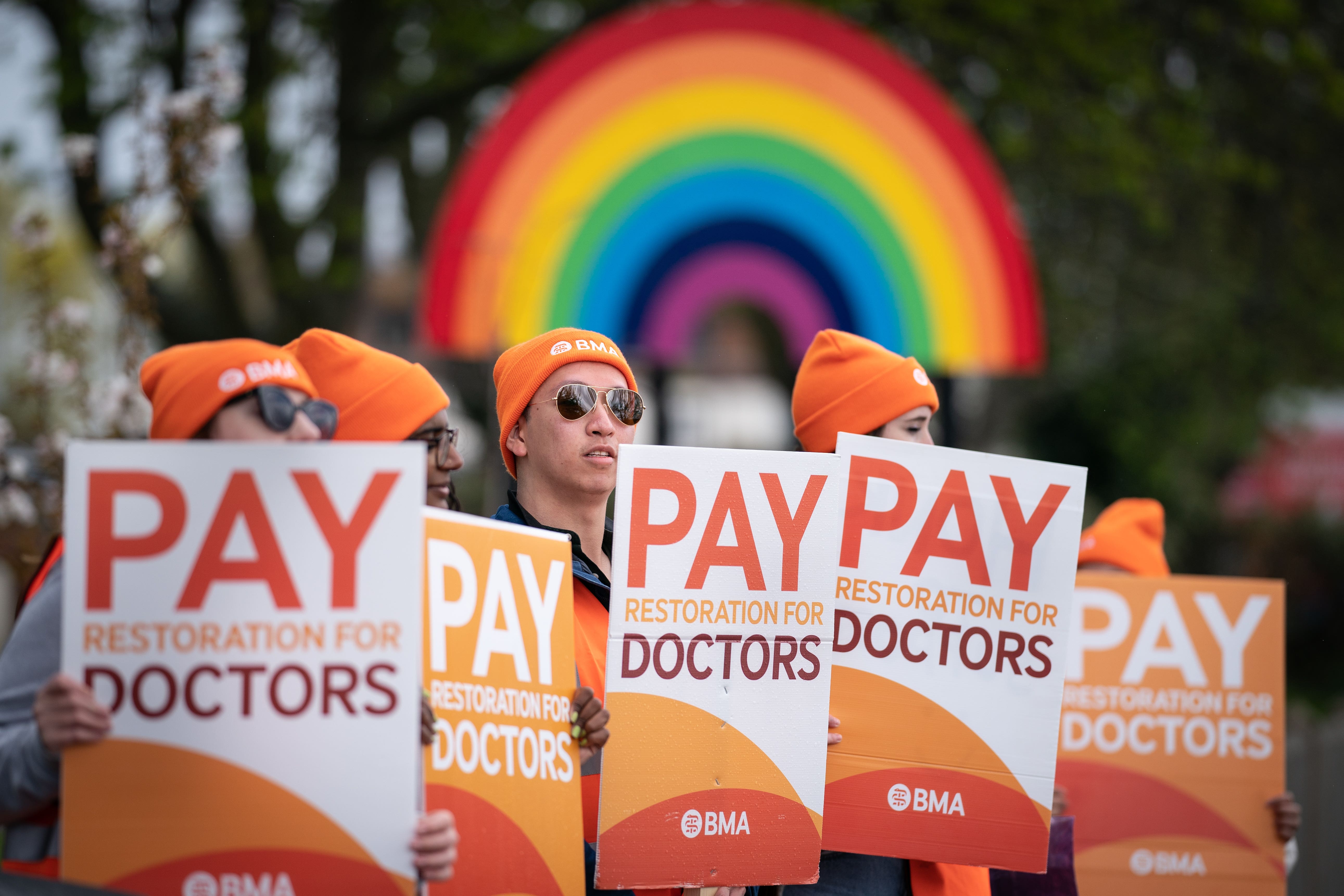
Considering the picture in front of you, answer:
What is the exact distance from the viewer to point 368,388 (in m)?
2.71

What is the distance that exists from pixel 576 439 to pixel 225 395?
38.1 inches

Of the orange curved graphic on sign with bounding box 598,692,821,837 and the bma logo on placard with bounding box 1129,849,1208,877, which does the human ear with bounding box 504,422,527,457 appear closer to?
the orange curved graphic on sign with bounding box 598,692,821,837

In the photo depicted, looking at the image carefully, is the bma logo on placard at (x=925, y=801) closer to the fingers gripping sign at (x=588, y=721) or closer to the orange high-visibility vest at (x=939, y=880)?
the orange high-visibility vest at (x=939, y=880)

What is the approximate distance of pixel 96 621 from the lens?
195 cm

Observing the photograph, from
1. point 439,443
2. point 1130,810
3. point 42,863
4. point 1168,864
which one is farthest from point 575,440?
point 1168,864

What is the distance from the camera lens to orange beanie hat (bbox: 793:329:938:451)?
3209 millimetres

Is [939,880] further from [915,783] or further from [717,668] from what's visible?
[717,668]

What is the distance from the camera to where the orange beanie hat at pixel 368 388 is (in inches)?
106

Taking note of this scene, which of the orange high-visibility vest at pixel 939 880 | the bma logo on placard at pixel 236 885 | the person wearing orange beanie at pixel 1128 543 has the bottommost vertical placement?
the orange high-visibility vest at pixel 939 880

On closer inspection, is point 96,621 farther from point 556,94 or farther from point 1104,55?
point 1104,55

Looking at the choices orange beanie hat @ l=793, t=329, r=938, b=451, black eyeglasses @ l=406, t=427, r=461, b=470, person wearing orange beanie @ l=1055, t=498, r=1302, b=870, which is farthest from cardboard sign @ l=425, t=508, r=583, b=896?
person wearing orange beanie @ l=1055, t=498, r=1302, b=870

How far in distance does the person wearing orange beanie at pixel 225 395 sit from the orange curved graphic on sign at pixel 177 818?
0.52 metres

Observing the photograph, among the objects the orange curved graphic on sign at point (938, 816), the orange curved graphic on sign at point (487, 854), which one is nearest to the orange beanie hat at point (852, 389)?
the orange curved graphic on sign at point (938, 816)

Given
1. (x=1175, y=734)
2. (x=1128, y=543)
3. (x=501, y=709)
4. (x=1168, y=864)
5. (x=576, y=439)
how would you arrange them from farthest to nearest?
1. (x=1128, y=543)
2. (x=1175, y=734)
3. (x=1168, y=864)
4. (x=576, y=439)
5. (x=501, y=709)
